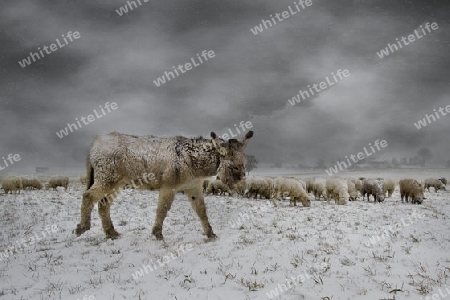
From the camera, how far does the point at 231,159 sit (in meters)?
6.22

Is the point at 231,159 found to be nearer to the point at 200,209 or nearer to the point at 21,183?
the point at 200,209

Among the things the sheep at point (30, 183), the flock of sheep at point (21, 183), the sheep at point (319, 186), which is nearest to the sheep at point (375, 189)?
the sheep at point (319, 186)

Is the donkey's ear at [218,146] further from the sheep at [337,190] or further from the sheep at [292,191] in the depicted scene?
the sheep at [337,190]

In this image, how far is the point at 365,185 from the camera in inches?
906

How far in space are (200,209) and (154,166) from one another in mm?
1688

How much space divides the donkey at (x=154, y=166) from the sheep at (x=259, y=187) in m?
17.1

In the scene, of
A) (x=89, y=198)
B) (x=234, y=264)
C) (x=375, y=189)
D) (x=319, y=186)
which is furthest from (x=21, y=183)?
(x=375, y=189)

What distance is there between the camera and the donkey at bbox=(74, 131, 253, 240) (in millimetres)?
6688

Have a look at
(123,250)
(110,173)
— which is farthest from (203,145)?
(123,250)

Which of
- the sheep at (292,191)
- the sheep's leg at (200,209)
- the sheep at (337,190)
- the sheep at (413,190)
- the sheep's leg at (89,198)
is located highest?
the sheep's leg at (89,198)

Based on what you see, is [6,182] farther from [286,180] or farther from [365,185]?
[365,185]

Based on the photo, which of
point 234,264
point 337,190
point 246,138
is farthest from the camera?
point 337,190

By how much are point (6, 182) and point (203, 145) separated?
2513 centimetres

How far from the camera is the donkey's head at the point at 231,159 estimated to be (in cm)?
615
